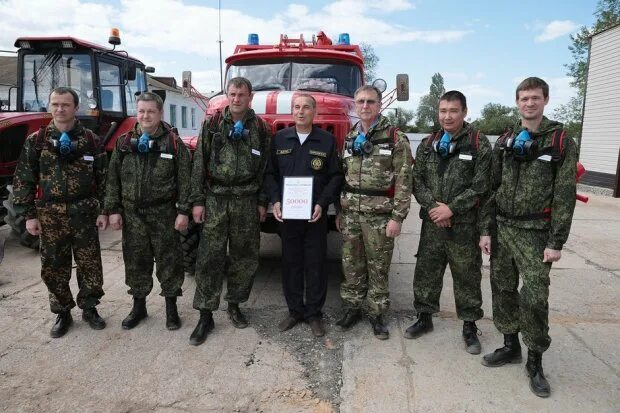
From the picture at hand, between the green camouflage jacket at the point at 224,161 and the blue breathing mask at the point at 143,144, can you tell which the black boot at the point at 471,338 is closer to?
the green camouflage jacket at the point at 224,161

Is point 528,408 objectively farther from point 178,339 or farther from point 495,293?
point 178,339

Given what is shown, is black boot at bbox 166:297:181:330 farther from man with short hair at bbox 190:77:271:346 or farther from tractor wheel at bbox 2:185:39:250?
tractor wheel at bbox 2:185:39:250

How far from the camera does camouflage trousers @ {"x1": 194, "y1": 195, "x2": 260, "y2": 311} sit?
3658mm

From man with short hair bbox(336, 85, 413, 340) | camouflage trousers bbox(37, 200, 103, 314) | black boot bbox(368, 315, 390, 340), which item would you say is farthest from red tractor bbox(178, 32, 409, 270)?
black boot bbox(368, 315, 390, 340)

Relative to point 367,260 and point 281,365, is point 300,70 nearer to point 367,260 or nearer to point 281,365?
point 367,260

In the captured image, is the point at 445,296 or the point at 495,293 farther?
the point at 445,296

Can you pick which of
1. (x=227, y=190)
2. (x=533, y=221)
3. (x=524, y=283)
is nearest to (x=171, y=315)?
(x=227, y=190)

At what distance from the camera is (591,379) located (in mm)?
3102

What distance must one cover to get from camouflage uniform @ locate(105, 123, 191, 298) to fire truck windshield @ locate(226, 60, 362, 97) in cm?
202

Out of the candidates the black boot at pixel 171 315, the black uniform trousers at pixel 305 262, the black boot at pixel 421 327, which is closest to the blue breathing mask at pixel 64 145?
the black boot at pixel 171 315

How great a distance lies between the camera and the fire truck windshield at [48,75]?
270 inches

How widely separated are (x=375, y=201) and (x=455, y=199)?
58 centimetres

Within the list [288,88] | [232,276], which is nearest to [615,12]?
[288,88]

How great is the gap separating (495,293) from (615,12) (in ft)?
121
